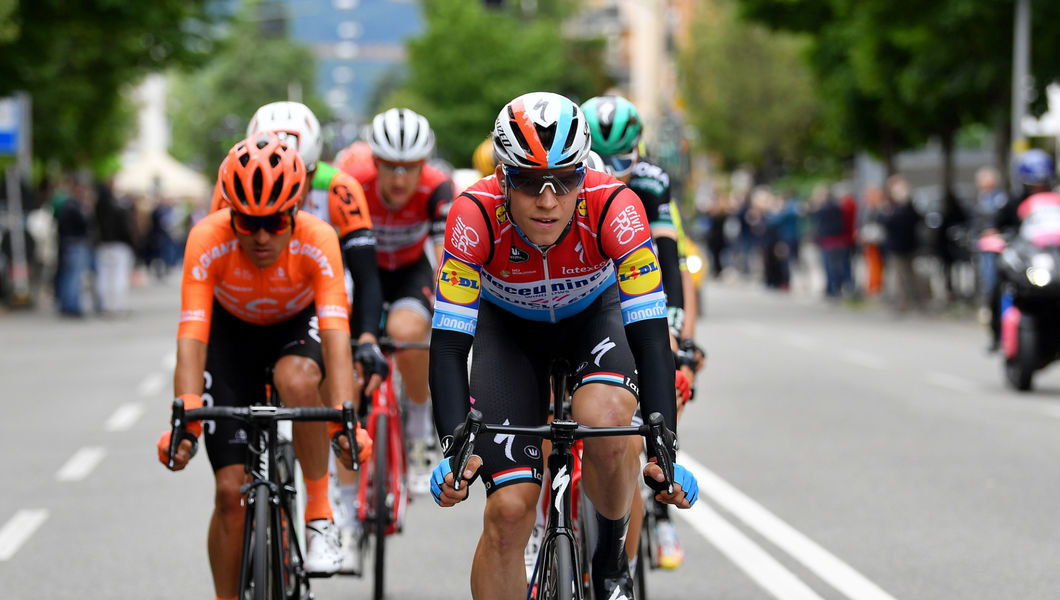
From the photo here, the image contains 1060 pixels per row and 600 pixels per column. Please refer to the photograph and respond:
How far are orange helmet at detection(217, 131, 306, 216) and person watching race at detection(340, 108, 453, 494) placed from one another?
7.25 ft

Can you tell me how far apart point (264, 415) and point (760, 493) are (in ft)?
15.2

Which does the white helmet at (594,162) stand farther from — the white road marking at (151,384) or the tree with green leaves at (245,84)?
the tree with green leaves at (245,84)

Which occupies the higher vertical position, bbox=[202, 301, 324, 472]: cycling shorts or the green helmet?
the green helmet

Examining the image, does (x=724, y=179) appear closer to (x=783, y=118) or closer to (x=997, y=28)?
(x=783, y=118)

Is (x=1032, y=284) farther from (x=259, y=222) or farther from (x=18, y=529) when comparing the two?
(x=259, y=222)

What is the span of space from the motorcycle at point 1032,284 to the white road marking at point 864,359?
114 inches

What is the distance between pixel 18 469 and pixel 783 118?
55.0 m

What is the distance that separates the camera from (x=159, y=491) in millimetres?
9492

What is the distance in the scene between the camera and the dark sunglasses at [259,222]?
17.2 ft

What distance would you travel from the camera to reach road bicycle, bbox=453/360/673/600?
14.1 feet

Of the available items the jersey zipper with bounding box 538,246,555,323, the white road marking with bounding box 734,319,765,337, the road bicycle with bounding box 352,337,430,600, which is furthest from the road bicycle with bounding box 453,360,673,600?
the white road marking with bounding box 734,319,765,337

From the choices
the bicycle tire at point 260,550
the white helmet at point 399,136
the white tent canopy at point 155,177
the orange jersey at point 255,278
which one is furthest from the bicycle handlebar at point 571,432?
the white tent canopy at point 155,177

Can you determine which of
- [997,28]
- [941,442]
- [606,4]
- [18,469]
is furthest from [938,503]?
[606,4]

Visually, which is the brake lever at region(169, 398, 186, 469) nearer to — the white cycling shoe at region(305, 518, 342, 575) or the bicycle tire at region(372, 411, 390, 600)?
the white cycling shoe at region(305, 518, 342, 575)
